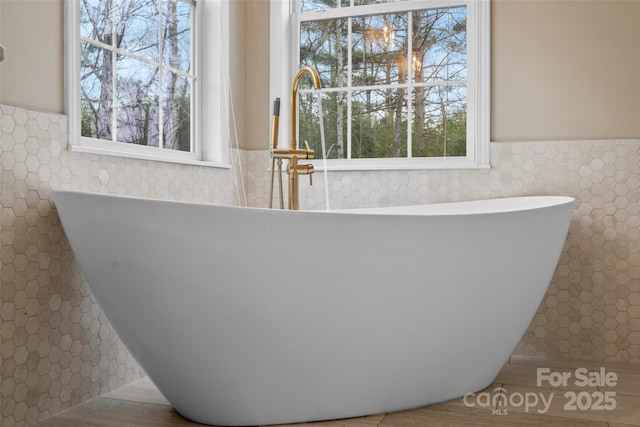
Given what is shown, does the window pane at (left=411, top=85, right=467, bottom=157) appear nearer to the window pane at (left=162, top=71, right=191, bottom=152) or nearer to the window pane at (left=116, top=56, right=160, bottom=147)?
the window pane at (left=162, top=71, right=191, bottom=152)

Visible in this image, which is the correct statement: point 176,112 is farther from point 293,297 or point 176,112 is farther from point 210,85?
point 293,297

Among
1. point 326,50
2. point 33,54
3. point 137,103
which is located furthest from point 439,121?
point 33,54

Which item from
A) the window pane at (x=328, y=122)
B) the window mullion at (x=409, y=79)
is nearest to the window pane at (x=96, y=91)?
the window pane at (x=328, y=122)

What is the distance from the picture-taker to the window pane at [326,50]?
3.23 meters

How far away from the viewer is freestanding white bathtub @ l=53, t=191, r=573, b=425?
1584 mm

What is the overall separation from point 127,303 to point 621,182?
2.10 metres

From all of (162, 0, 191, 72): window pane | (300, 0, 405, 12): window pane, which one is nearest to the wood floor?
(162, 0, 191, 72): window pane

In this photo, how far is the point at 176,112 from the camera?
2.80 meters

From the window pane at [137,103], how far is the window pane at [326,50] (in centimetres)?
94

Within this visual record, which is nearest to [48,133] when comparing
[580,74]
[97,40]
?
[97,40]

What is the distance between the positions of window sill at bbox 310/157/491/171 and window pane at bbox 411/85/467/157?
76 millimetres

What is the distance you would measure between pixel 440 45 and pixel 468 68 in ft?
0.75

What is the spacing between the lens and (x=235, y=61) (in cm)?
308

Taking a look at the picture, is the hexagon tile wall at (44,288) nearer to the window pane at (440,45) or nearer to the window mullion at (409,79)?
the window mullion at (409,79)
